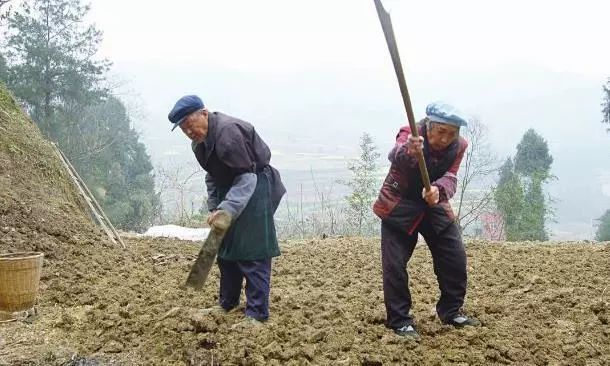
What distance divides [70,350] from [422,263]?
434 centimetres

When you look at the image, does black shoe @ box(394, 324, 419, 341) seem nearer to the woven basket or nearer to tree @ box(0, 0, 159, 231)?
the woven basket

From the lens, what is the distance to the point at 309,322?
3846 millimetres

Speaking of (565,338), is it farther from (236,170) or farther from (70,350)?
(70,350)

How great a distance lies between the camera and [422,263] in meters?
6.95

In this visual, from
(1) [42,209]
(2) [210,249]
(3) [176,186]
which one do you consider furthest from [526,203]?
(2) [210,249]

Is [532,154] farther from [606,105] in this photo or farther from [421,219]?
[421,219]

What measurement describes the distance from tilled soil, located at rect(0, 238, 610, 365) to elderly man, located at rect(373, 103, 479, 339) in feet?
0.64

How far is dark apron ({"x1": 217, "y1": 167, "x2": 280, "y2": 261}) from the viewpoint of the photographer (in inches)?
149

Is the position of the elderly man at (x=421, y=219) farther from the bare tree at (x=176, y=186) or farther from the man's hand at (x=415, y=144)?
the bare tree at (x=176, y=186)

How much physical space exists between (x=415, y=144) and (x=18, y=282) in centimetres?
295

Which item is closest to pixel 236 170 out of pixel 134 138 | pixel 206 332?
pixel 206 332

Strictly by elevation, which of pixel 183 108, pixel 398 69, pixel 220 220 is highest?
pixel 398 69

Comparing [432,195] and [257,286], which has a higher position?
[432,195]

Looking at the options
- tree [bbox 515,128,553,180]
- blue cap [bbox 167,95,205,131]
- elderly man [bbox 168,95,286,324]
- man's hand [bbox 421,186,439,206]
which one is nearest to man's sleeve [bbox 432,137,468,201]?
man's hand [bbox 421,186,439,206]
